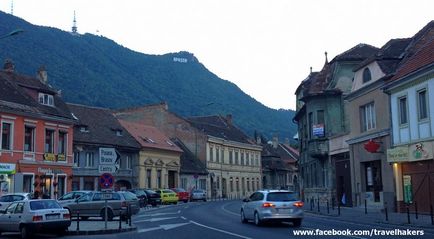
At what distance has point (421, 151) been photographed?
2900 cm

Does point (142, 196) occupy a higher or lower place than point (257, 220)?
higher

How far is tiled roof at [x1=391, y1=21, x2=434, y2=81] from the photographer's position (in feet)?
97.7

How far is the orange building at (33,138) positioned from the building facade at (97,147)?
305 cm

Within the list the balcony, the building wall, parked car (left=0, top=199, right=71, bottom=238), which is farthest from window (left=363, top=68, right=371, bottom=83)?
the building wall

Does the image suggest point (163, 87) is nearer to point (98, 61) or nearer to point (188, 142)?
point (98, 61)

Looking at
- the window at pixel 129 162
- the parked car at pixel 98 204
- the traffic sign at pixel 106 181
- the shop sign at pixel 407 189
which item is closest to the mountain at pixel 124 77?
the window at pixel 129 162

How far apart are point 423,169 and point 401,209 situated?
128 inches

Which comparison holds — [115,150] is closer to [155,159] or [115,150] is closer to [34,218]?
[34,218]

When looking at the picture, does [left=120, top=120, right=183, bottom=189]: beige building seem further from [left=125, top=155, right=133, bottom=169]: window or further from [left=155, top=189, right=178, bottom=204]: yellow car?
[left=155, top=189, right=178, bottom=204]: yellow car

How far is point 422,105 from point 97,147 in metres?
32.9

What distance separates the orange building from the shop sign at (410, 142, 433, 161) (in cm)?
2613

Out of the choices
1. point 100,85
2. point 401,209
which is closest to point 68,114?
point 401,209

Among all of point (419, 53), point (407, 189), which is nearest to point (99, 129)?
point (407, 189)

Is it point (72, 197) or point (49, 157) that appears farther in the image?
point (49, 157)
